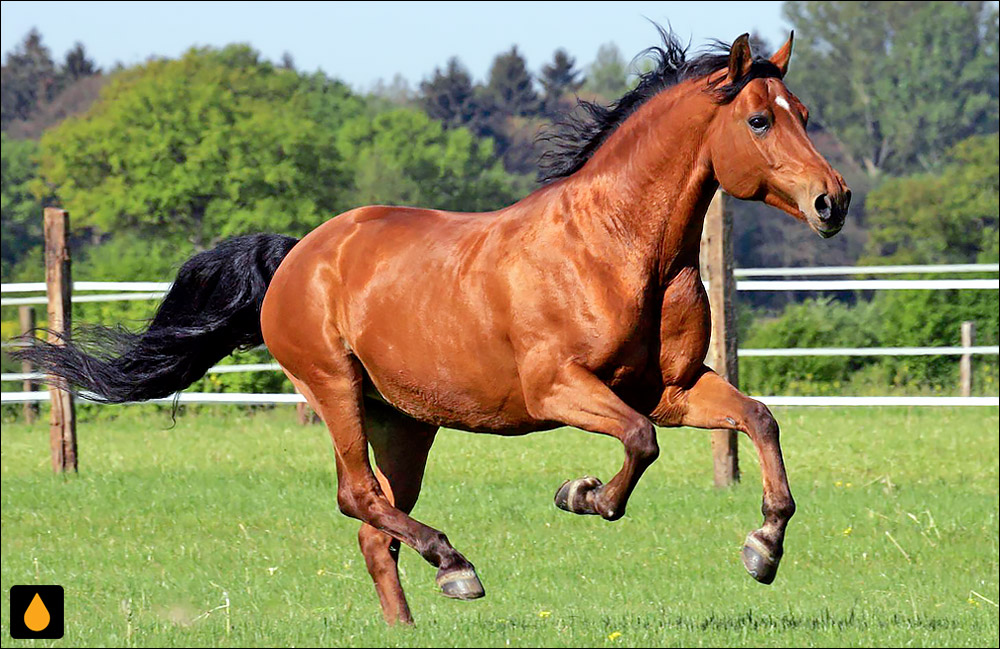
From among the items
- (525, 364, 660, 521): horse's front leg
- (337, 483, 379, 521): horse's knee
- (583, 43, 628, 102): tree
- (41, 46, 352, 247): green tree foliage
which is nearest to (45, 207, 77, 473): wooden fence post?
(337, 483, 379, 521): horse's knee

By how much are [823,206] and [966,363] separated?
39.5 feet

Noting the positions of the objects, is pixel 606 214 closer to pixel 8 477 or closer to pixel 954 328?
pixel 8 477

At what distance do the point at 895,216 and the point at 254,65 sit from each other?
21844 mm

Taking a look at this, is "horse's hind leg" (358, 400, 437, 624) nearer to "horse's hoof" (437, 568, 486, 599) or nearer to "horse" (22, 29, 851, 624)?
"horse" (22, 29, 851, 624)

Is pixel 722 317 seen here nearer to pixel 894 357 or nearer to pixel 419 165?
pixel 894 357

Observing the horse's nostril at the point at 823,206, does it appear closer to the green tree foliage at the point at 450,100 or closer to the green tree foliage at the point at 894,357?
the green tree foliage at the point at 894,357

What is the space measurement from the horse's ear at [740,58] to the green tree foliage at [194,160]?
35397mm

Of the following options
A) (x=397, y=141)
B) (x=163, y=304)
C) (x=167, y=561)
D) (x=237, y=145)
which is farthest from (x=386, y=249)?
(x=397, y=141)

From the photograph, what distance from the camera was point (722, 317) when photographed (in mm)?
11516

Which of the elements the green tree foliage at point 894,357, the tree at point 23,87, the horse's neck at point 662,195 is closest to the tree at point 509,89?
the tree at point 23,87

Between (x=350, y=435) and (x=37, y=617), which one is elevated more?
(x=350, y=435)

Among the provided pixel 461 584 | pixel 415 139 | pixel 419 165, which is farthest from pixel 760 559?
pixel 415 139

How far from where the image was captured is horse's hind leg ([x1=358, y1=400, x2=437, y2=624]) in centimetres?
683

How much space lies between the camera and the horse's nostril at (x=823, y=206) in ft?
17.4
